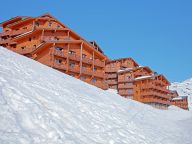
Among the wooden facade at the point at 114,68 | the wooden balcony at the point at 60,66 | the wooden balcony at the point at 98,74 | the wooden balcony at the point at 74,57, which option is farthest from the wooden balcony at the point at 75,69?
the wooden facade at the point at 114,68

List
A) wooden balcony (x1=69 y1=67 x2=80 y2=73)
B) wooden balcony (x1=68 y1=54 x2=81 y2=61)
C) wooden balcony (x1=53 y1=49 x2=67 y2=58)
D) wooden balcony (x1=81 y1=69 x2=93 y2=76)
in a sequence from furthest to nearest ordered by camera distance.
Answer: wooden balcony (x1=81 y1=69 x2=93 y2=76) → wooden balcony (x1=68 y1=54 x2=81 y2=61) → wooden balcony (x1=69 y1=67 x2=80 y2=73) → wooden balcony (x1=53 y1=49 x2=67 y2=58)

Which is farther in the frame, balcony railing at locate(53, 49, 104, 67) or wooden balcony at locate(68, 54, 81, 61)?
Result: wooden balcony at locate(68, 54, 81, 61)

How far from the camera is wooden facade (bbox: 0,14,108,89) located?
40.7 m

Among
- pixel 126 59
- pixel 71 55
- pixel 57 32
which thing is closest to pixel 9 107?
pixel 71 55

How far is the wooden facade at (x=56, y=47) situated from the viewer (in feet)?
134

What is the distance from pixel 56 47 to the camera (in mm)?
42156

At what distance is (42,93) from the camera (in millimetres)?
10688

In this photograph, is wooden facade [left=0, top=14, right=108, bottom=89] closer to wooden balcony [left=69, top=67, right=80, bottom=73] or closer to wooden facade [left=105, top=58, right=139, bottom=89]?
wooden balcony [left=69, top=67, right=80, bottom=73]

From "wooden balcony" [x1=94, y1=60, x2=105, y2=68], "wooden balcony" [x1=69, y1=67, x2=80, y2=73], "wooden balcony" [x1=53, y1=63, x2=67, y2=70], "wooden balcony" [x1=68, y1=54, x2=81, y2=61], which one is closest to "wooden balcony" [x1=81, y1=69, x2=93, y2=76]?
"wooden balcony" [x1=69, y1=67, x2=80, y2=73]

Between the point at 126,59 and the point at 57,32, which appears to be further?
the point at 126,59

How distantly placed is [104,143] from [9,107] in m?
3.17

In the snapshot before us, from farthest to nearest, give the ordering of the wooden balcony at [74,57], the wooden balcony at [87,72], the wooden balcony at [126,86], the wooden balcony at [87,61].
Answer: the wooden balcony at [126,86]
the wooden balcony at [87,61]
the wooden balcony at [87,72]
the wooden balcony at [74,57]

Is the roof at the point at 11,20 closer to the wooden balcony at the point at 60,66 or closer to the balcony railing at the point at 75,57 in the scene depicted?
the balcony railing at the point at 75,57

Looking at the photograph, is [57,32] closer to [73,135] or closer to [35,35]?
[35,35]
